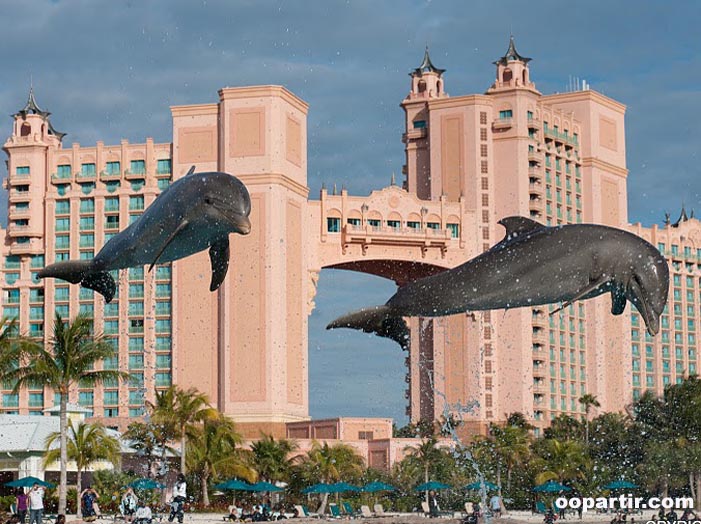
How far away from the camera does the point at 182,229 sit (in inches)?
786

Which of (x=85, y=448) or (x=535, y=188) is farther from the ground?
(x=535, y=188)

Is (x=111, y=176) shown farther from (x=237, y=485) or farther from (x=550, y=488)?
(x=550, y=488)

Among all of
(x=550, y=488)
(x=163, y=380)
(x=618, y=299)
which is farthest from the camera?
(x=163, y=380)

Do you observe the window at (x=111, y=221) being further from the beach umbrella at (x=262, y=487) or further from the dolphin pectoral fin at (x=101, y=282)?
the dolphin pectoral fin at (x=101, y=282)

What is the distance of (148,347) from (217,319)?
7452 millimetres

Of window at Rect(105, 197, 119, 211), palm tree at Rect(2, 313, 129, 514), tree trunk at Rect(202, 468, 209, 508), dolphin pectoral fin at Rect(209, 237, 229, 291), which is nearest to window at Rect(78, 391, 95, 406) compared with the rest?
window at Rect(105, 197, 119, 211)

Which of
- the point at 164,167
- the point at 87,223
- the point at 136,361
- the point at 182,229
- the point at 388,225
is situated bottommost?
the point at 136,361

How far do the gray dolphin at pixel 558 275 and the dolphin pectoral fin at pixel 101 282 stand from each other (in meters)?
5.21

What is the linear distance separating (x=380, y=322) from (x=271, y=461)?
183ft

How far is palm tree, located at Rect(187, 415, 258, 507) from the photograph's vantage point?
232 feet

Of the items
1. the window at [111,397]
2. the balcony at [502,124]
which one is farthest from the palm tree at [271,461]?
the balcony at [502,124]

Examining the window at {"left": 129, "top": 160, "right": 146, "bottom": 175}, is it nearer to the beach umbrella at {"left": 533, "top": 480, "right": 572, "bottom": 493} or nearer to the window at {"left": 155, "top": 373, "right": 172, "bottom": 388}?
the window at {"left": 155, "top": 373, "right": 172, "bottom": 388}

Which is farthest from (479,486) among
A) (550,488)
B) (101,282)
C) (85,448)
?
(101,282)

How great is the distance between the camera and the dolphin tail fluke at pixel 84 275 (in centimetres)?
2167
